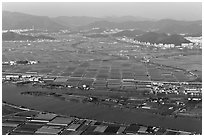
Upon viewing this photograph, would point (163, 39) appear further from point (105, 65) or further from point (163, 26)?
point (163, 26)

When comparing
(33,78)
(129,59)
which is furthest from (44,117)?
(129,59)

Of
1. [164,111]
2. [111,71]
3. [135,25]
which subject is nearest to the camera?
[164,111]

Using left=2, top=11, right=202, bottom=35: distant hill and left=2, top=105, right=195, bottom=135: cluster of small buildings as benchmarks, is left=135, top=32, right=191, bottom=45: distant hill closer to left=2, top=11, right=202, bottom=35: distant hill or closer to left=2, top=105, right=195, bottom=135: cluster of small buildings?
left=2, top=11, right=202, bottom=35: distant hill

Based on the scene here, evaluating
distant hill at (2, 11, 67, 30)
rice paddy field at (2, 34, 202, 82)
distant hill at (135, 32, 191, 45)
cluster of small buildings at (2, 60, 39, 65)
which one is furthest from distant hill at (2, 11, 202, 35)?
cluster of small buildings at (2, 60, 39, 65)

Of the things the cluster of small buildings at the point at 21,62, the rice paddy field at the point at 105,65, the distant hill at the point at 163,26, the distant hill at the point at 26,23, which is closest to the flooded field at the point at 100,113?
the rice paddy field at the point at 105,65

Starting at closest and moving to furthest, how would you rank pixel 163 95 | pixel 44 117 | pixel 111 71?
pixel 44 117 < pixel 163 95 < pixel 111 71

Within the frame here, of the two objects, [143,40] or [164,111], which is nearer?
[164,111]

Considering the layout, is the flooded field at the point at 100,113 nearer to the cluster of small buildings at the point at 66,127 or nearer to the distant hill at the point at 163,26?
the cluster of small buildings at the point at 66,127

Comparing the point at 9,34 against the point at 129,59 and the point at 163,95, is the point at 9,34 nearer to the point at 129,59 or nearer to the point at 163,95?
the point at 129,59
